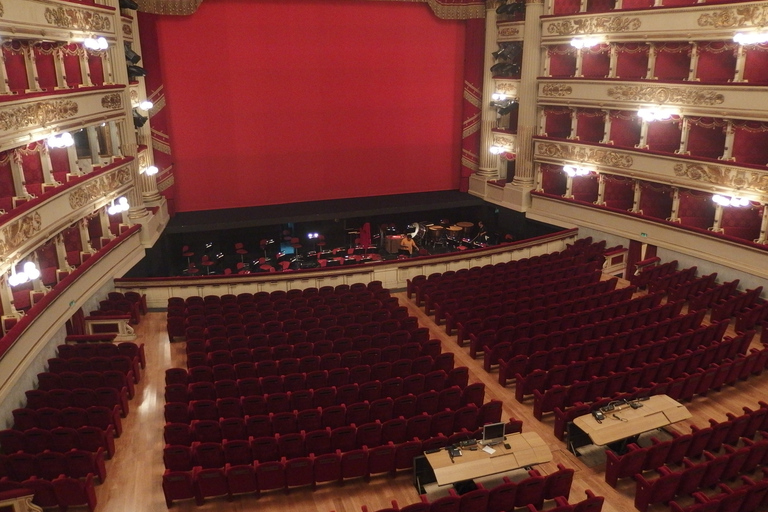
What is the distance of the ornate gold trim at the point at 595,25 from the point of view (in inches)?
529

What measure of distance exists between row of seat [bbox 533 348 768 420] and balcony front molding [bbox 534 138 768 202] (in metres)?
4.57

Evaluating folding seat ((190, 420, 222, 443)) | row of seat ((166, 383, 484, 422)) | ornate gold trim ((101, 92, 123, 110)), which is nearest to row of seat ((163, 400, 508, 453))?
folding seat ((190, 420, 222, 443))

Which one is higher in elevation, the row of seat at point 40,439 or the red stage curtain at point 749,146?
the red stage curtain at point 749,146

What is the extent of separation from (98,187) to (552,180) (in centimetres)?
1107

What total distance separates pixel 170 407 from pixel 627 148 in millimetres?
11385

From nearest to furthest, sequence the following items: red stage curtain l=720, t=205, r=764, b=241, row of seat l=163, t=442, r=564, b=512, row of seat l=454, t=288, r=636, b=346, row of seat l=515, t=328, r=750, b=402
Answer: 1. row of seat l=163, t=442, r=564, b=512
2. row of seat l=515, t=328, r=750, b=402
3. row of seat l=454, t=288, r=636, b=346
4. red stage curtain l=720, t=205, r=764, b=241

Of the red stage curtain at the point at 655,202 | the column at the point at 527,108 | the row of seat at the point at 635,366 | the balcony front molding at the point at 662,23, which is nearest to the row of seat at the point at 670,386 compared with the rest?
the row of seat at the point at 635,366

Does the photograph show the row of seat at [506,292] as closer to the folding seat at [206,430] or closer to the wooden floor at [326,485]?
the wooden floor at [326,485]

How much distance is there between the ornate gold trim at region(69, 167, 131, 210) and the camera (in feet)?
34.4

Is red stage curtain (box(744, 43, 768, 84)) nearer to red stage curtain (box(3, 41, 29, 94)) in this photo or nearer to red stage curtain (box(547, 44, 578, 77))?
red stage curtain (box(547, 44, 578, 77))

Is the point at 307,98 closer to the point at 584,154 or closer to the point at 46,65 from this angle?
the point at 46,65

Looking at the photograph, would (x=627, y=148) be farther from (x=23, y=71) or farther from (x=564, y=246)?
(x=23, y=71)

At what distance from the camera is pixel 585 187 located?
1616cm

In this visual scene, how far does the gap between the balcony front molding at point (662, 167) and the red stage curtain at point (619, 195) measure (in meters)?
0.82
